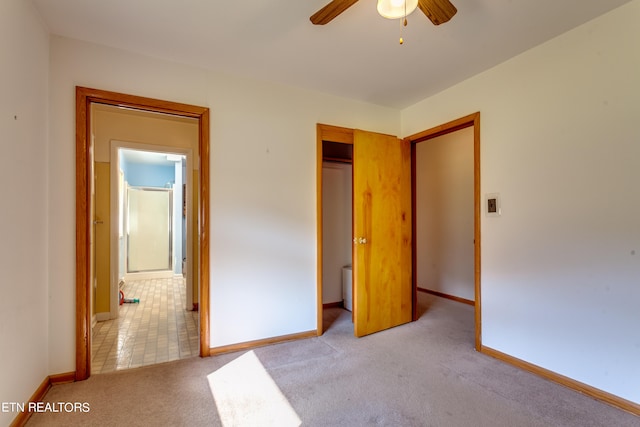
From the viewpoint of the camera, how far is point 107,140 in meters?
3.65

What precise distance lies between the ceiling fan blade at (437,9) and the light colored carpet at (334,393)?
7.47ft

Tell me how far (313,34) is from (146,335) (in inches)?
128

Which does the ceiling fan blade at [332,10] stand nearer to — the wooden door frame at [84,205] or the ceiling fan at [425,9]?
the ceiling fan at [425,9]

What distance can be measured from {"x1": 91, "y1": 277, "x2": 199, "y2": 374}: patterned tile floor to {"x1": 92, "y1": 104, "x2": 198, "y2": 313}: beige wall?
0.45 metres

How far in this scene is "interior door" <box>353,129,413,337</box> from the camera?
3.06 metres

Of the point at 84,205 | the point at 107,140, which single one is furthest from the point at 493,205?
the point at 107,140

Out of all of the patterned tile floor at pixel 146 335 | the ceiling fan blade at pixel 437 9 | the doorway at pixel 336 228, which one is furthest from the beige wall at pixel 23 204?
the doorway at pixel 336 228

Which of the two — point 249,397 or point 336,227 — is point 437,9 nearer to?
point 249,397

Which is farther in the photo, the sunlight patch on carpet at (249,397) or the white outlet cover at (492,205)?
the white outlet cover at (492,205)

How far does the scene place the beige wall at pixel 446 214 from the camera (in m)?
4.29

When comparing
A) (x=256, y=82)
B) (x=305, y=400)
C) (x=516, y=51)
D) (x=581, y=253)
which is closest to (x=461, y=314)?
(x=581, y=253)

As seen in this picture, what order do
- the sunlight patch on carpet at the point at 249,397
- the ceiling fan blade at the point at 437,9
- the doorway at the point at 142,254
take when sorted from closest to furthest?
1. the ceiling fan blade at the point at 437,9
2. the sunlight patch on carpet at the point at 249,397
3. the doorway at the point at 142,254

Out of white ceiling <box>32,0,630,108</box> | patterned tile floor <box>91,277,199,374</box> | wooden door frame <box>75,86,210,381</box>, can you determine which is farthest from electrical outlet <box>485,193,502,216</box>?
wooden door frame <box>75,86,210,381</box>

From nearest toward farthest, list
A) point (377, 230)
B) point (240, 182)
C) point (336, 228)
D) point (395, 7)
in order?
point (395, 7), point (240, 182), point (377, 230), point (336, 228)
